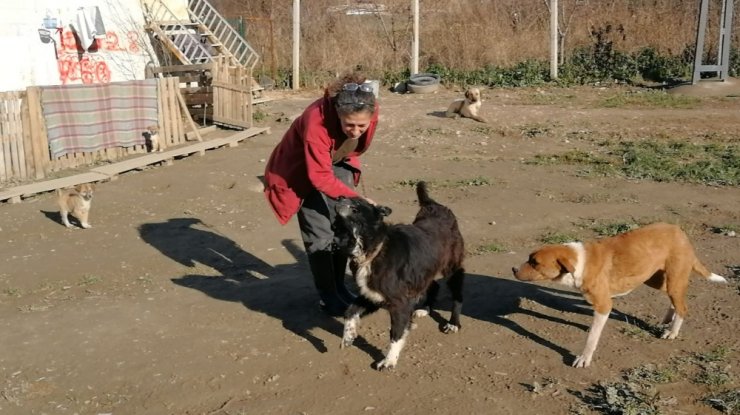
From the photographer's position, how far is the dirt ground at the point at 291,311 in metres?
4.45

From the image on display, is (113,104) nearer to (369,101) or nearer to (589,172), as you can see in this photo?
(589,172)

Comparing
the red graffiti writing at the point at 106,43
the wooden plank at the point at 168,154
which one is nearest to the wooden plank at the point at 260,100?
the red graffiti writing at the point at 106,43

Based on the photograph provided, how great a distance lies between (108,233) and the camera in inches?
333

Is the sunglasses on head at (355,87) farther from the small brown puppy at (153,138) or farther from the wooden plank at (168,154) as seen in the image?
the small brown puppy at (153,138)

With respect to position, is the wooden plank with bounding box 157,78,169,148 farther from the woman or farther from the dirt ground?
the woman

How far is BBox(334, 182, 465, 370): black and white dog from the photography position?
4.39 meters

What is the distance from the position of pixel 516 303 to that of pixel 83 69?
13.8 m

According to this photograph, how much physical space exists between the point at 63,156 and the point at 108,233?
399cm

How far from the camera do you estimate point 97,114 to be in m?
12.2

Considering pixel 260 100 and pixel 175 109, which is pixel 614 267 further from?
pixel 260 100

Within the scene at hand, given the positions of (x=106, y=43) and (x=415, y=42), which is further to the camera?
(x=415, y=42)

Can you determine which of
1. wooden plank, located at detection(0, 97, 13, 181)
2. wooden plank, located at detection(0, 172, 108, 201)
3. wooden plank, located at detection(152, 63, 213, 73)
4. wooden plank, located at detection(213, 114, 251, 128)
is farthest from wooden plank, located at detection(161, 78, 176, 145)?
wooden plank, located at detection(0, 97, 13, 181)

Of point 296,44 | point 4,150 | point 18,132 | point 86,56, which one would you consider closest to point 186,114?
point 18,132

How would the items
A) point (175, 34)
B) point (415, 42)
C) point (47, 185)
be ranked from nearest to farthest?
point (47, 185) → point (175, 34) → point (415, 42)
